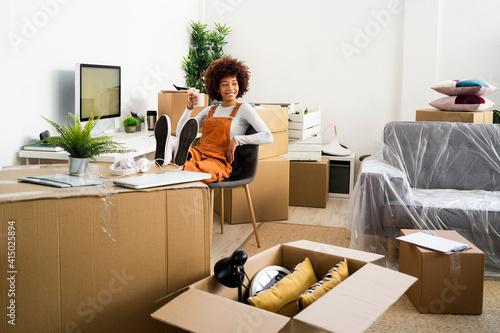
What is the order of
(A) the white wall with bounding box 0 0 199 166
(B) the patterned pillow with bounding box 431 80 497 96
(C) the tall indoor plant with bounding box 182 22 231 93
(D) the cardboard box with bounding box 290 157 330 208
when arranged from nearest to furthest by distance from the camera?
(A) the white wall with bounding box 0 0 199 166 → (B) the patterned pillow with bounding box 431 80 497 96 → (D) the cardboard box with bounding box 290 157 330 208 → (C) the tall indoor plant with bounding box 182 22 231 93

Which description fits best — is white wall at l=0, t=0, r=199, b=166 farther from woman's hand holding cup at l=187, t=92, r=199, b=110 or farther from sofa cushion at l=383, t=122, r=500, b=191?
sofa cushion at l=383, t=122, r=500, b=191

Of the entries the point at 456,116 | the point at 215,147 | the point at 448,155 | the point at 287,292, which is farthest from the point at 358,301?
the point at 456,116

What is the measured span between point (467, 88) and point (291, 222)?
166 cm

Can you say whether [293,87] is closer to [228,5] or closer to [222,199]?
[228,5]

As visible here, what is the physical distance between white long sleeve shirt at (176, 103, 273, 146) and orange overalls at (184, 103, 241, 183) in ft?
0.12

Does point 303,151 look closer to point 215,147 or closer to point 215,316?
point 215,147

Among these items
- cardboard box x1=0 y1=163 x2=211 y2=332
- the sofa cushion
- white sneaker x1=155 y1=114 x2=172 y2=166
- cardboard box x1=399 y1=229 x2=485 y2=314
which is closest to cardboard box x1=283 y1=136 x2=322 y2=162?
the sofa cushion

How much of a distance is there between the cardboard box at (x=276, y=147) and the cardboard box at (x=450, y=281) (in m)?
1.76

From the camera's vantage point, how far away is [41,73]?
3055 mm

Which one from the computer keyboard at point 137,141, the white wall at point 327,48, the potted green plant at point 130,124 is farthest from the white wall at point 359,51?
the computer keyboard at point 137,141

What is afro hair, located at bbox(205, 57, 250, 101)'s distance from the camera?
3.23m

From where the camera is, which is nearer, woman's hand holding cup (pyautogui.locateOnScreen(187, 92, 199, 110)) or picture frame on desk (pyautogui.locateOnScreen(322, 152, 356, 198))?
Result: woman's hand holding cup (pyautogui.locateOnScreen(187, 92, 199, 110))

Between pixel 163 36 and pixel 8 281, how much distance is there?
138 inches

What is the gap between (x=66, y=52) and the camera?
3.28 m
